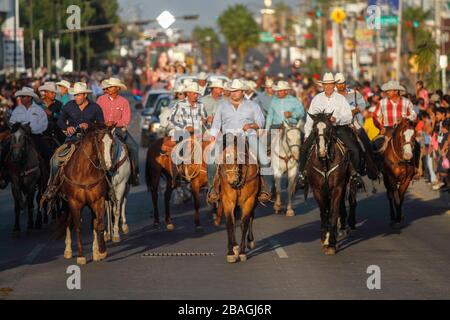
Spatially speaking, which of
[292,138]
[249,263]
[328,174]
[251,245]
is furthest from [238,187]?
[292,138]

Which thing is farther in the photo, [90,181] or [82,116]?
[82,116]

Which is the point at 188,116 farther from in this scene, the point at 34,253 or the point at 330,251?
the point at 330,251

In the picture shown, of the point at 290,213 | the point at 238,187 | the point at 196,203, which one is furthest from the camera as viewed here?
the point at 290,213

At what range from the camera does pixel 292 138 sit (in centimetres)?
2642

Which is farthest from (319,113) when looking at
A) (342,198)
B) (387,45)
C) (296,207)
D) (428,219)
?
(387,45)

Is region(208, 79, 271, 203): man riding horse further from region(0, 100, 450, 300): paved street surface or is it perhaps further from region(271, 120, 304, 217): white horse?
region(271, 120, 304, 217): white horse

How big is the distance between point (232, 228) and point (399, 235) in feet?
14.4

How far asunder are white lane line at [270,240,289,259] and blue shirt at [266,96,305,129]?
5.54m

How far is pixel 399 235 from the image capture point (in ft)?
73.7

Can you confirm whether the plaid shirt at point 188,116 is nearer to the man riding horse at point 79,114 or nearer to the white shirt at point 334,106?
the white shirt at point 334,106

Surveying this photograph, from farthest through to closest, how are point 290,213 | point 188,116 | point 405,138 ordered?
1. point 290,213
2. point 188,116
3. point 405,138

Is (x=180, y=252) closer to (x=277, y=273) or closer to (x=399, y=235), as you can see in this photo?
(x=277, y=273)

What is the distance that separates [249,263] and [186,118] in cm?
588

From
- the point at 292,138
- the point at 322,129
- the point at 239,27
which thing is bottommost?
the point at 292,138
